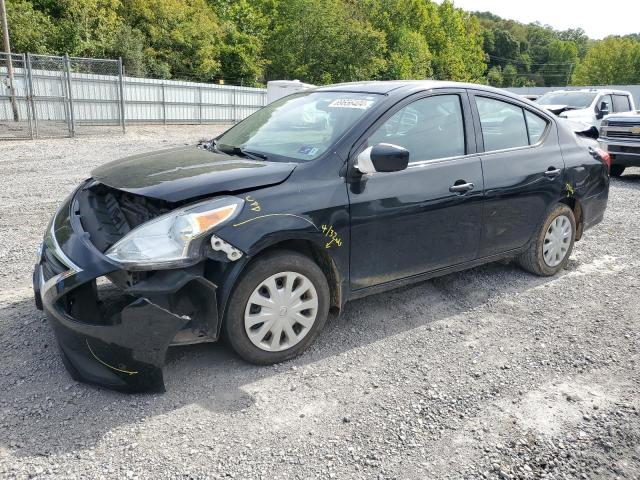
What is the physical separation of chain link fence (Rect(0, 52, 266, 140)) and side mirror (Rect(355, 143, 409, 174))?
45.5 feet

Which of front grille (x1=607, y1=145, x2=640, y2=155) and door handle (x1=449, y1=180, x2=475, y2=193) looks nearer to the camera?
door handle (x1=449, y1=180, x2=475, y2=193)

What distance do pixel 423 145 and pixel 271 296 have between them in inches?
65.0

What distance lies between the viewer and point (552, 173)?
4.78 metres

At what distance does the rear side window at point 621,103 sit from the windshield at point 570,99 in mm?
807

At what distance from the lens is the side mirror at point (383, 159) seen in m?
3.36

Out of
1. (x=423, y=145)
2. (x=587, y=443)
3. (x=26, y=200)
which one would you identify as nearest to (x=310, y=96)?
(x=423, y=145)

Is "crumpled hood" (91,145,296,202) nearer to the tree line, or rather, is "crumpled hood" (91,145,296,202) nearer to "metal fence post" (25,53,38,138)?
"metal fence post" (25,53,38,138)

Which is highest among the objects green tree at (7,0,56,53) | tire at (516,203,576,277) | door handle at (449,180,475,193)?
green tree at (7,0,56,53)

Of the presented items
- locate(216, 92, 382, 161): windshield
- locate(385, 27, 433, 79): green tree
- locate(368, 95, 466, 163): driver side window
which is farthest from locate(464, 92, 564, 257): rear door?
locate(385, 27, 433, 79): green tree

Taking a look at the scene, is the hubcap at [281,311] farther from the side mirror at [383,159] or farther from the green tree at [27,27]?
the green tree at [27,27]

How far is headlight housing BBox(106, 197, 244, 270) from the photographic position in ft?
9.14

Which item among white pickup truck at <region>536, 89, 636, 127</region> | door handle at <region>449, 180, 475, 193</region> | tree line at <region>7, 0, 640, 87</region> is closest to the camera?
door handle at <region>449, 180, 475, 193</region>

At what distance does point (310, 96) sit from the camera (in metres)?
4.39

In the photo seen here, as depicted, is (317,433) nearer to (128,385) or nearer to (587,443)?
(128,385)
